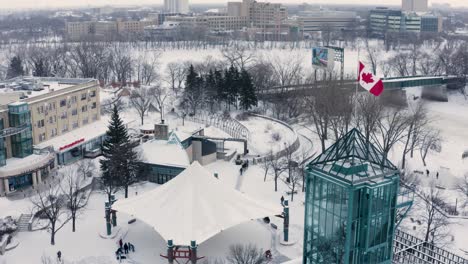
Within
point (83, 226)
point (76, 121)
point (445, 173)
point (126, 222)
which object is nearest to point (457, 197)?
point (445, 173)

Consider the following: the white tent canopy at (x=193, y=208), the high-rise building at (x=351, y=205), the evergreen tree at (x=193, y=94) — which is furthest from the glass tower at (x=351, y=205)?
the evergreen tree at (x=193, y=94)

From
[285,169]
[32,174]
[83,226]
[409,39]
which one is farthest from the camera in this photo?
[409,39]

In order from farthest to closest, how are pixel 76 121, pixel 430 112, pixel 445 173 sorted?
pixel 430 112 → pixel 76 121 → pixel 445 173

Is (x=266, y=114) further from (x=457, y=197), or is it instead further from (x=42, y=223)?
(x=42, y=223)

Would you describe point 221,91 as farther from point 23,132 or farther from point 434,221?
point 434,221

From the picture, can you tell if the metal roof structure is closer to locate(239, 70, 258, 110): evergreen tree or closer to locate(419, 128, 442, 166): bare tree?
locate(419, 128, 442, 166): bare tree

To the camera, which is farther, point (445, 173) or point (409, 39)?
point (409, 39)

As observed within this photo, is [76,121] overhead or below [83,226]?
overhead
